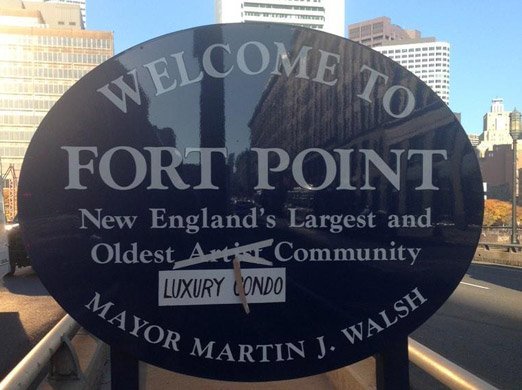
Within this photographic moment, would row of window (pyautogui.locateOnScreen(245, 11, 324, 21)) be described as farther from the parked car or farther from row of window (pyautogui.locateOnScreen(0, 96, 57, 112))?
the parked car

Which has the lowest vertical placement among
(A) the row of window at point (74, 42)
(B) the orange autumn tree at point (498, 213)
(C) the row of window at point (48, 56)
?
(B) the orange autumn tree at point (498, 213)

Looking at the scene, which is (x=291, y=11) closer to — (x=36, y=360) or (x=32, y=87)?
(x=32, y=87)

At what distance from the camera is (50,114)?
5.80 feet

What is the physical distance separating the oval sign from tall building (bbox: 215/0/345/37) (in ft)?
473

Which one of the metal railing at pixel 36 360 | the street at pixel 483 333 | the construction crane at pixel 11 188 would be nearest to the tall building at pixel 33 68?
the construction crane at pixel 11 188

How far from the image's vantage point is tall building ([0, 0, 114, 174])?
9606 centimetres

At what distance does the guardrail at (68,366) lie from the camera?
236cm

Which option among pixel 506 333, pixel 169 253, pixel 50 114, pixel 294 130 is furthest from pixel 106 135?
pixel 506 333

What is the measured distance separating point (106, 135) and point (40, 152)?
0.64 ft

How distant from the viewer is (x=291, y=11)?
15262 centimetres

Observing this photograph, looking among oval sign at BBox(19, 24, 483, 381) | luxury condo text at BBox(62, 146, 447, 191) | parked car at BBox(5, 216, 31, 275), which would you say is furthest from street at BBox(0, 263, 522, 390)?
luxury condo text at BBox(62, 146, 447, 191)

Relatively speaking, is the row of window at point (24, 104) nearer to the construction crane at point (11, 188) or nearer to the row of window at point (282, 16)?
the construction crane at point (11, 188)

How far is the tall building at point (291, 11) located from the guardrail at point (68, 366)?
468 feet

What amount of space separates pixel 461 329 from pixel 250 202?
7.88 m
